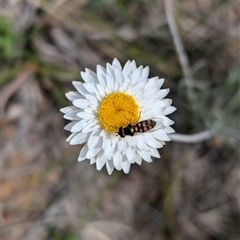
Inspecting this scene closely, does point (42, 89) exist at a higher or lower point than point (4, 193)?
higher

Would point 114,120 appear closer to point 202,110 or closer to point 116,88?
point 116,88

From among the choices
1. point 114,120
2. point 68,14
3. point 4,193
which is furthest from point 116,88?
point 4,193

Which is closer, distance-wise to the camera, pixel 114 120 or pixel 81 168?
pixel 114 120

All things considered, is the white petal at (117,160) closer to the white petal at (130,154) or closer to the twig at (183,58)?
the white petal at (130,154)

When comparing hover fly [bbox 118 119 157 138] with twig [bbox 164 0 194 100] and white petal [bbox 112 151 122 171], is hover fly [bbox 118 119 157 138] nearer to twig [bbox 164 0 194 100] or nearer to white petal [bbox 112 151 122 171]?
white petal [bbox 112 151 122 171]

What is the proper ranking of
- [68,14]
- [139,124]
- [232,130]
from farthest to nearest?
1. [68,14]
2. [232,130]
3. [139,124]

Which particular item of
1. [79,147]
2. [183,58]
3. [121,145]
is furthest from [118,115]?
[79,147]

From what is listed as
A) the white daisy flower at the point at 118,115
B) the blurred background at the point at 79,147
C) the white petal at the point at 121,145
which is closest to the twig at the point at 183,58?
the blurred background at the point at 79,147

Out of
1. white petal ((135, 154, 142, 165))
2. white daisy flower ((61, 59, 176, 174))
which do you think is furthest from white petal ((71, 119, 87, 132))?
white petal ((135, 154, 142, 165))
